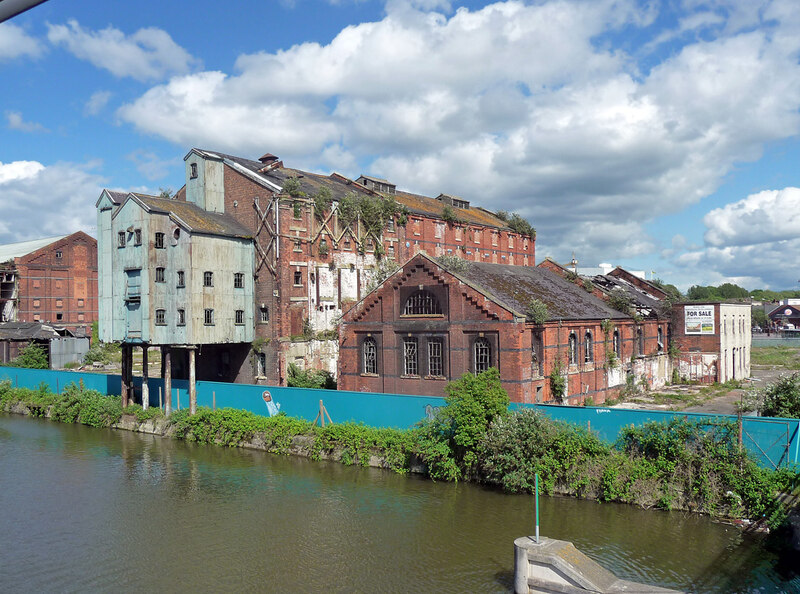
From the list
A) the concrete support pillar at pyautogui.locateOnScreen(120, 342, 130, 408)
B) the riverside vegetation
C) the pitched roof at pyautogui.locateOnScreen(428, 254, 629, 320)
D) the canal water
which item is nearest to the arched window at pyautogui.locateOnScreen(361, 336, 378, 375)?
the pitched roof at pyautogui.locateOnScreen(428, 254, 629, 320)

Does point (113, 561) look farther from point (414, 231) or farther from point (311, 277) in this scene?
point (414, 231)

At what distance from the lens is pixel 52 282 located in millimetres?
68875

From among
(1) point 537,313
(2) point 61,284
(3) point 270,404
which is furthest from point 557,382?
(2) point 61,284

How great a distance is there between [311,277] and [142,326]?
33.8ft

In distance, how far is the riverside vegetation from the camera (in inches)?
691

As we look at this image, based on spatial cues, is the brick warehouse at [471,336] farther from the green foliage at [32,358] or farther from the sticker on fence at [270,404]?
the green foliage at [32,358]

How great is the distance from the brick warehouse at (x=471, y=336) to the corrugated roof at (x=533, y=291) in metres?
0.11

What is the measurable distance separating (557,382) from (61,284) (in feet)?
199

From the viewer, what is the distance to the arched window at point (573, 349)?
31.2 m

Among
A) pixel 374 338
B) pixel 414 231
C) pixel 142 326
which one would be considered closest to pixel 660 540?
pixel 374 338

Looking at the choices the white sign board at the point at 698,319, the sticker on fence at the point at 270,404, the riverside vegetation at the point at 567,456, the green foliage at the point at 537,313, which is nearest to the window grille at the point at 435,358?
the green foliage at the point at 537,313

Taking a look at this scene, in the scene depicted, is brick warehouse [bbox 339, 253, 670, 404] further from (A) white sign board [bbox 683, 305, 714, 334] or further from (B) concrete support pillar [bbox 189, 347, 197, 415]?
(A) white sign board [bbox 683, 305, 714, 334]

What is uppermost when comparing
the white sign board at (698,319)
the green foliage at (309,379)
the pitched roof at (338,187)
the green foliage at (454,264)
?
the pitched roof at (338,187)

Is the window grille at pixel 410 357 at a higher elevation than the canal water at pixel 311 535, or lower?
higher
